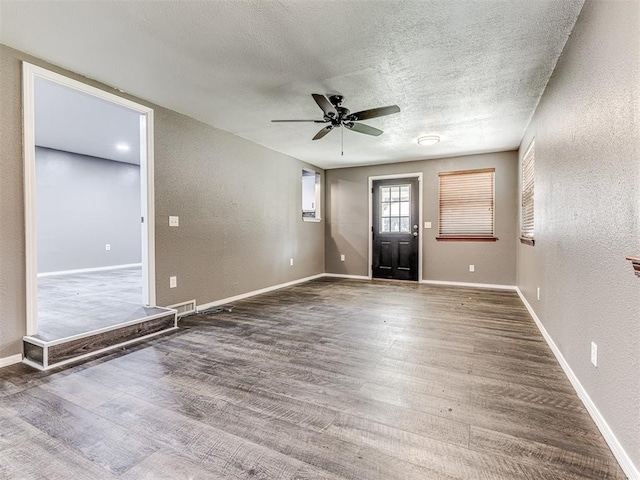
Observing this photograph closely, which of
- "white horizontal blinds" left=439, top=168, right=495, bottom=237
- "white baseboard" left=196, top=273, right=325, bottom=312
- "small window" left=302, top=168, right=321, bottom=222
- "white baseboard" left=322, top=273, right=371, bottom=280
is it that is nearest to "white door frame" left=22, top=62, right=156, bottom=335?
"white baseboard" left=196, top=273, right=325, bottom=312

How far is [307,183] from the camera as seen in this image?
353 inches

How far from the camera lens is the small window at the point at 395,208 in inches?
239

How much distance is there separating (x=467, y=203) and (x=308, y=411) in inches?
194

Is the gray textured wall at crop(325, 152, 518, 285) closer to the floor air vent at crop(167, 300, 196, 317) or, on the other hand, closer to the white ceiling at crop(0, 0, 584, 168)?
the white ceiling at crop(0, 0, 584, 168)

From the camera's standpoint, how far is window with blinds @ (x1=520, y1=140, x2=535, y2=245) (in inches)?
144

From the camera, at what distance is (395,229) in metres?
6.17

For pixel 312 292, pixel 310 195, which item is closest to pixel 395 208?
pixel 312 292

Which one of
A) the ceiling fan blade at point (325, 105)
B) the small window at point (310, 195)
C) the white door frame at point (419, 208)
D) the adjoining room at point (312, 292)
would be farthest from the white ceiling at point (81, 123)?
the white door frame at point (419, 208)

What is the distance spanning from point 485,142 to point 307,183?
512cm

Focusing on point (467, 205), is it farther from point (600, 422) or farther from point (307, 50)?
point (600, 422)

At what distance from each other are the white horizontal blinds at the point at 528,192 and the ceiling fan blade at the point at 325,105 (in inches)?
89.7

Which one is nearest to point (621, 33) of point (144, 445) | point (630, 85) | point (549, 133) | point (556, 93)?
point (630, 85)

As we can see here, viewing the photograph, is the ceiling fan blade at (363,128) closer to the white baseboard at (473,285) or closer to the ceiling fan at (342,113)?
the ceiling fan at (342,113)

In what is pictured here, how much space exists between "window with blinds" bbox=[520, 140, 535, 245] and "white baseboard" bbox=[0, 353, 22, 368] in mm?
4780
